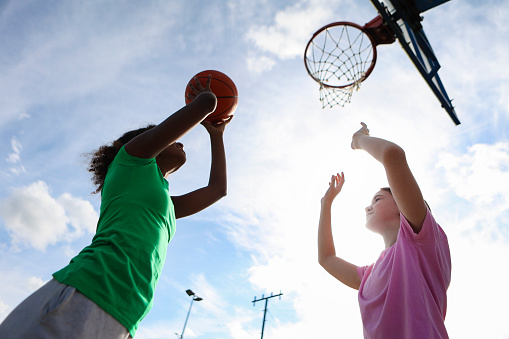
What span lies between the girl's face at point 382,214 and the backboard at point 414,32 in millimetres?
4058

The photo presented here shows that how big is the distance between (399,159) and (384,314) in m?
1.03

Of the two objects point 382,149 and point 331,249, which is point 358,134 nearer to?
point 382,149

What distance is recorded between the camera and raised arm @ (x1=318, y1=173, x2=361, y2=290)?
3246 mm

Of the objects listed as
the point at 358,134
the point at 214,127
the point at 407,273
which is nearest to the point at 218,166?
the point at 214,127

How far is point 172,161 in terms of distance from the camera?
2.77 m

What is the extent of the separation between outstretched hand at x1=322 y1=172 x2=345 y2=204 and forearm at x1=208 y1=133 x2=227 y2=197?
4.12 feet

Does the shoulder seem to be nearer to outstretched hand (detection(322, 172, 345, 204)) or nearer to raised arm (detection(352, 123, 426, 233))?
raised arm (detection(352, 123, 426, 233))

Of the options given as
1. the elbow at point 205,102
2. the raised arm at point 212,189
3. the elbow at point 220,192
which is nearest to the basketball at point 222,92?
the raised arm at point 212,189

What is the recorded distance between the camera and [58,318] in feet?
4.65

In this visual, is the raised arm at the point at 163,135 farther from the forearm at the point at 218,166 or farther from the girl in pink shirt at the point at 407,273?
the girl in pink shirt at the point at 407,273

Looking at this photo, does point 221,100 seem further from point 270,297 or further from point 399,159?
point 270,297

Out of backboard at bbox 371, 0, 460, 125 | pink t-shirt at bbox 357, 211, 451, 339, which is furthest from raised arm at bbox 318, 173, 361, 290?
backboard at bbox 371, 0, 460, 125

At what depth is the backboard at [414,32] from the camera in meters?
6.12

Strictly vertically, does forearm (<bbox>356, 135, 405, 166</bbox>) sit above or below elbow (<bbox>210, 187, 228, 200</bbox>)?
above
